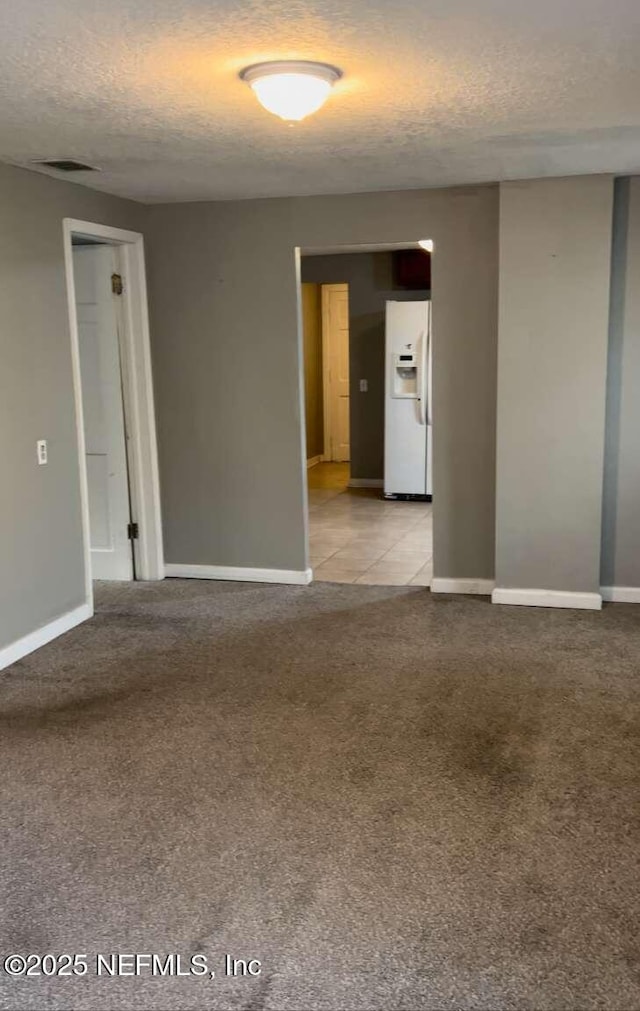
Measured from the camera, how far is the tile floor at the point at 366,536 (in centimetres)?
619

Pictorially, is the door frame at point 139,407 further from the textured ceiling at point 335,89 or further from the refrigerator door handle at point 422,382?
the refrigerator door handle at point 422,382

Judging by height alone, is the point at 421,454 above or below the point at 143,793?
above

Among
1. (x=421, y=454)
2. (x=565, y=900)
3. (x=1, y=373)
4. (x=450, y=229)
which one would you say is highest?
(x=450, y=229)

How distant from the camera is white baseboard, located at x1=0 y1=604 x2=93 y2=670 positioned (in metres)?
4.57

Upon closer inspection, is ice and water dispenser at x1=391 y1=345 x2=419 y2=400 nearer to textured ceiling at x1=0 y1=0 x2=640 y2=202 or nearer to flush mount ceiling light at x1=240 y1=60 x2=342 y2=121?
textured ceiling at x1=0 y1=0 x2=640 y2=202

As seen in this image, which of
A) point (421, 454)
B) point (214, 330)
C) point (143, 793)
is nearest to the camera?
point (143, 793)

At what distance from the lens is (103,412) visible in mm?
5965

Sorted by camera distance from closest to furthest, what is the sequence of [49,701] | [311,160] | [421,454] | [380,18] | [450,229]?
[380,18] → [49,701] → [311,160] → [450,229] → [421,454]

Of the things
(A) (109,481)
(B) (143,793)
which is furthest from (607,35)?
(A) (109,481)

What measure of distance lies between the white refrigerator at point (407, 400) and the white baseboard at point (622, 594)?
10.6 feet

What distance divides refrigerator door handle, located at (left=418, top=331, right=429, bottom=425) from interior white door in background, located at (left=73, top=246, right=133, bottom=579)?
3.26 metres

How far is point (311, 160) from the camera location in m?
4.39

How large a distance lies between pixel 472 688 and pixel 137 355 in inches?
121

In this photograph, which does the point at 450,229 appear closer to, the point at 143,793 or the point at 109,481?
the point at 109,481
